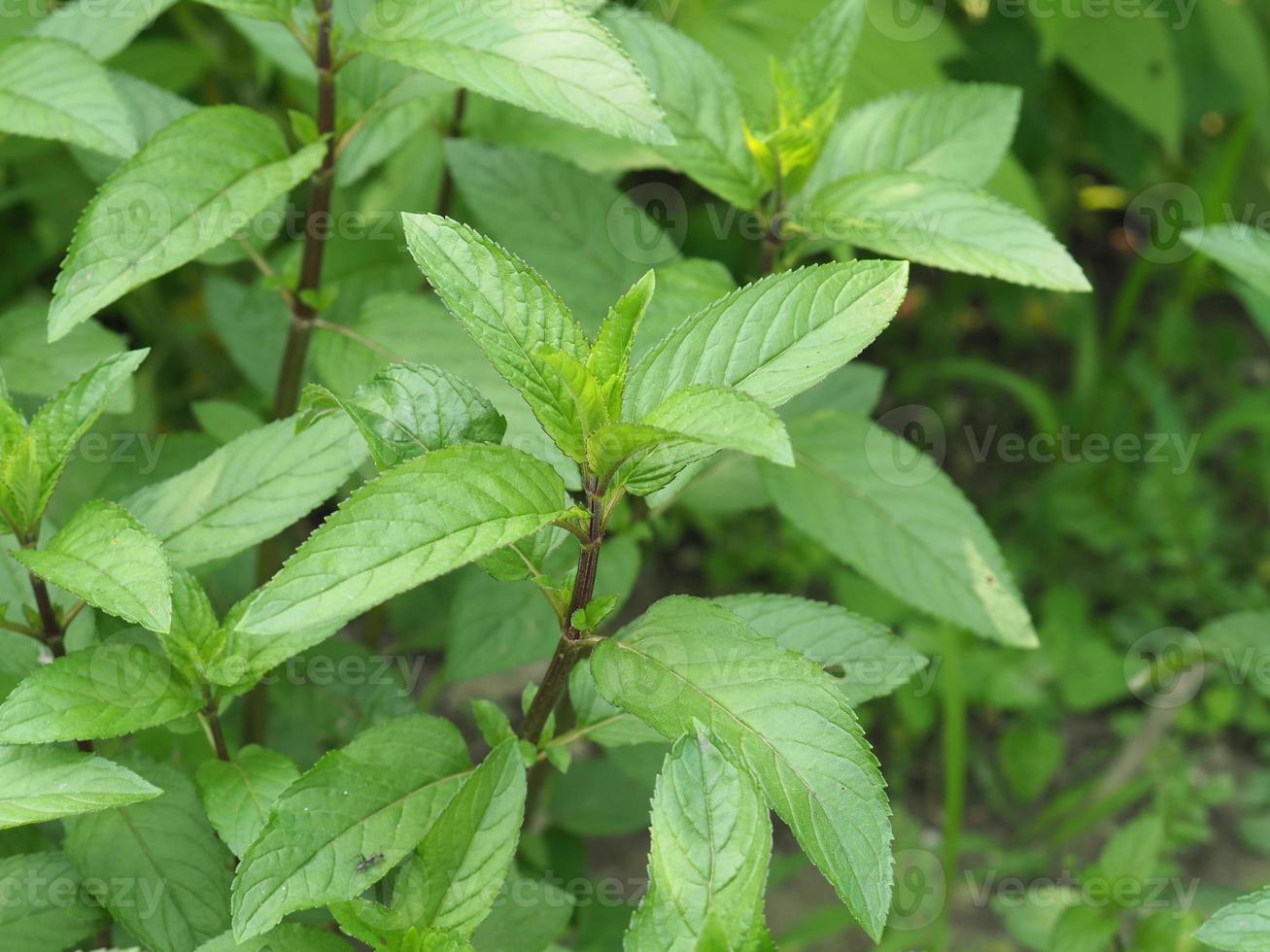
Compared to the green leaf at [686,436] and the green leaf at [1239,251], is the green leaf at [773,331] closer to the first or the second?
the green leaf at [686,436]

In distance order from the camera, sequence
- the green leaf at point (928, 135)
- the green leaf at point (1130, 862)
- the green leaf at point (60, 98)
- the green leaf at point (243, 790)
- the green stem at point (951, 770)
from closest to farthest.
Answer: the green leaf at point (243, 790), the green leaf at point (60, 98), the green leaf at point (928, 135), the green leaf at point (1130, 862), the green stem at point (951, 770)

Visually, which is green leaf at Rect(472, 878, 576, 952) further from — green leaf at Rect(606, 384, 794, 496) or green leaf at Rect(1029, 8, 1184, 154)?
green leaf at Rect(1029, 8, 1184, 154)

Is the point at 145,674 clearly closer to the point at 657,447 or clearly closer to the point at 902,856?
the point at 657,447

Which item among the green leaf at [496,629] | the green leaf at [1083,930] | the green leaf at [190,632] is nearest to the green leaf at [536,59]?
the green leaf at [190,632]

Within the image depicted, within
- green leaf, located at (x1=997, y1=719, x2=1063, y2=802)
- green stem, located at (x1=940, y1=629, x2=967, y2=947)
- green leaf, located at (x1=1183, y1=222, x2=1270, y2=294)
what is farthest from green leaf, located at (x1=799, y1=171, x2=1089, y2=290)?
green leaf, located at (x1=997, y1=719, x2=1063, y2=802)

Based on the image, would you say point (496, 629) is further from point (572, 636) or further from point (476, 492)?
point (476, 492)

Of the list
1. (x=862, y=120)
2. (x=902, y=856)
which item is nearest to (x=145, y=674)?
(x=862, y=120)
